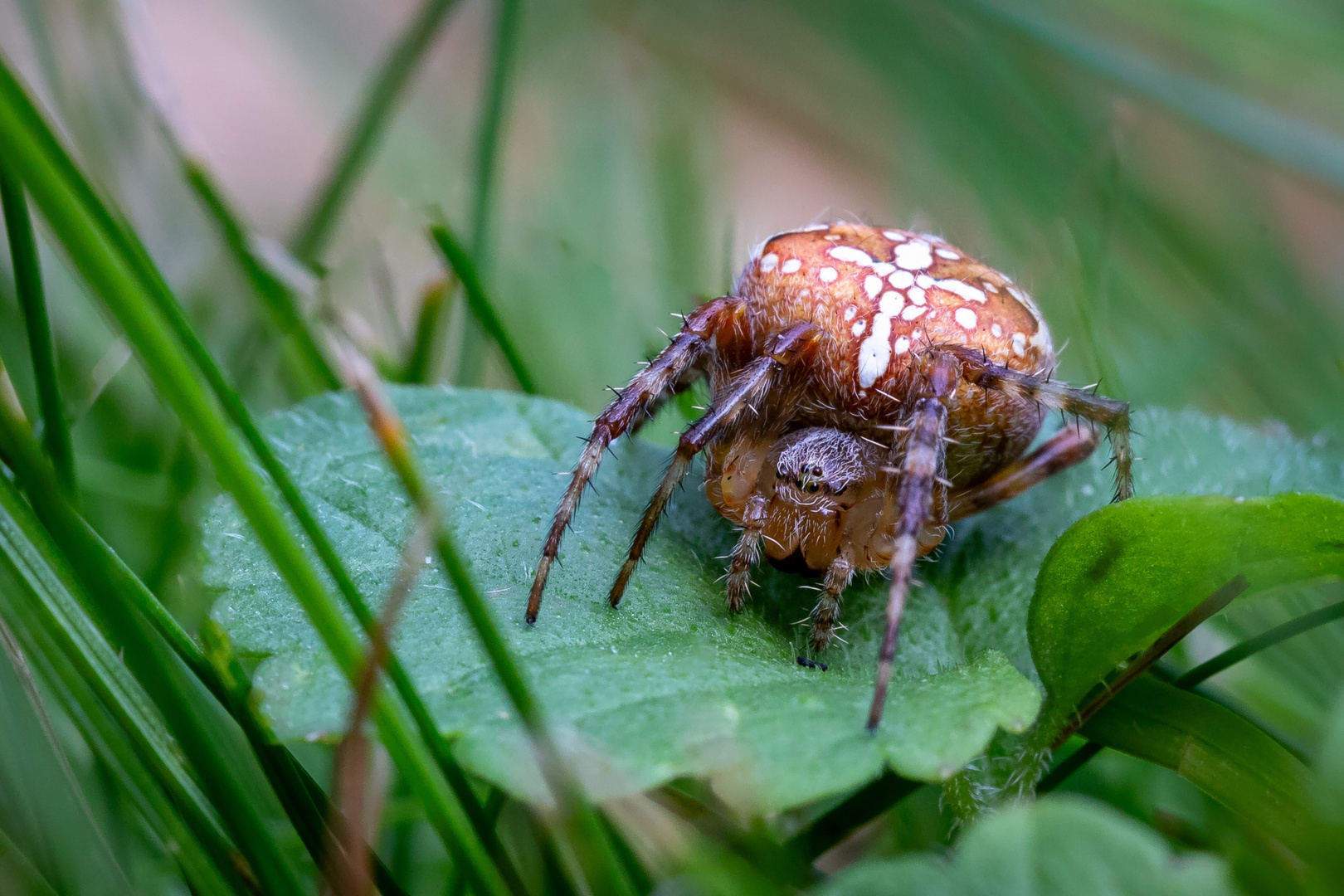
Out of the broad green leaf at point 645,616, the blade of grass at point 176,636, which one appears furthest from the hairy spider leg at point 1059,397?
the blade of grass at point 176,636

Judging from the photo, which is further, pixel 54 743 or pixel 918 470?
pixel 918 470

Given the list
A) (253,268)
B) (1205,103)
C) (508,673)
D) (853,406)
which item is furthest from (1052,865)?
(1205,103)

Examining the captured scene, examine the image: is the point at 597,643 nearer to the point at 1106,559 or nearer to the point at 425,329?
the point at 1106,559

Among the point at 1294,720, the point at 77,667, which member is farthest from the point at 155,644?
the point at 1294,720

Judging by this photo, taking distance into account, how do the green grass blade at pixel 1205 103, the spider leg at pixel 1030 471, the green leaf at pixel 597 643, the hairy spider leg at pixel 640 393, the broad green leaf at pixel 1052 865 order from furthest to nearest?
the green grass blade at pixel 1205 103 < the spider leg at pixel 1030 471 < the hairy spider leg at pixel 640 393 < the green leaf at pixel 597 643 < the broad green leaf at pixel 1052 865

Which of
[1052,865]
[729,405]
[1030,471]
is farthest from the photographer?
[1030,471]

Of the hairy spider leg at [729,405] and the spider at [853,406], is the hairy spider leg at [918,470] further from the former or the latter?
the hairy spider leg at [729,405]
